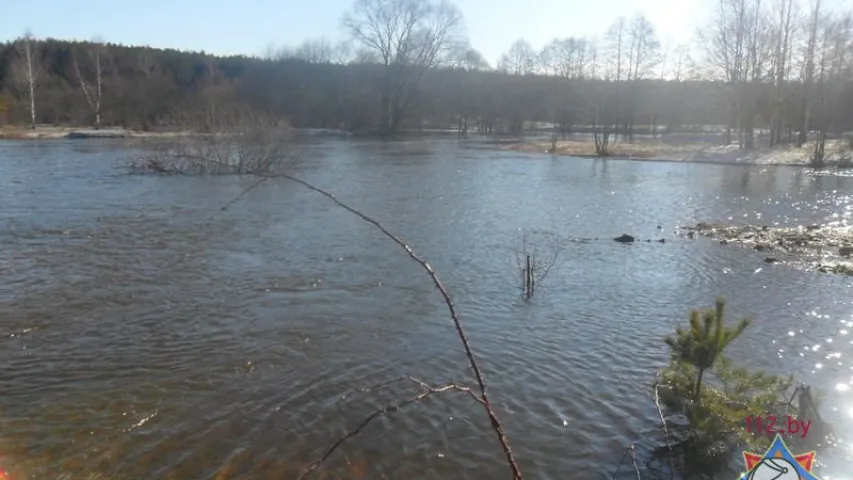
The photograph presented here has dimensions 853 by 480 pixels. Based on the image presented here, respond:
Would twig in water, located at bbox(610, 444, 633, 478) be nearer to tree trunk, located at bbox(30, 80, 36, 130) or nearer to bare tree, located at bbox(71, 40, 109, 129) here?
tree trunk, located at bbox(30, 80, 36, 130)

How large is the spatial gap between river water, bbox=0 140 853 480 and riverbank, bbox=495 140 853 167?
20.7 meters

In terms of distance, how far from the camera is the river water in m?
5.39

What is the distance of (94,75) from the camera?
69.9 metres

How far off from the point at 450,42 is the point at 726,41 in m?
33.3

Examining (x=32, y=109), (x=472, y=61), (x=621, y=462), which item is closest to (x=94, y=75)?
(x=32, y=109)

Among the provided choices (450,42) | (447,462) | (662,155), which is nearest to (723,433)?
(447,462)

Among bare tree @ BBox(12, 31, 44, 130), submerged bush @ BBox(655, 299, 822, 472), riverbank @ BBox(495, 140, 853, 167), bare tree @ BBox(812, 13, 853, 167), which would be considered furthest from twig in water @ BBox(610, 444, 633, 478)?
bare tree @ BBox(12, 31, 44, 130)

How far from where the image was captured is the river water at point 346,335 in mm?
5387

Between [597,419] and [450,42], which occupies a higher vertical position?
[450,42]

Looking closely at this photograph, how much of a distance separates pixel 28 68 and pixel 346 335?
2598 inches

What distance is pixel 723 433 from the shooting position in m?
5.09

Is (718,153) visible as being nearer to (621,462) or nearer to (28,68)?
(621,462)

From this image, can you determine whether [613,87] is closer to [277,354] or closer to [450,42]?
[450,42]

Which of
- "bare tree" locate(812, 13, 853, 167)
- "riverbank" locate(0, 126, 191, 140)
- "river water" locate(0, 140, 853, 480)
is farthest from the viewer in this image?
"riverbank" locate(0, 126, 191, 140)
